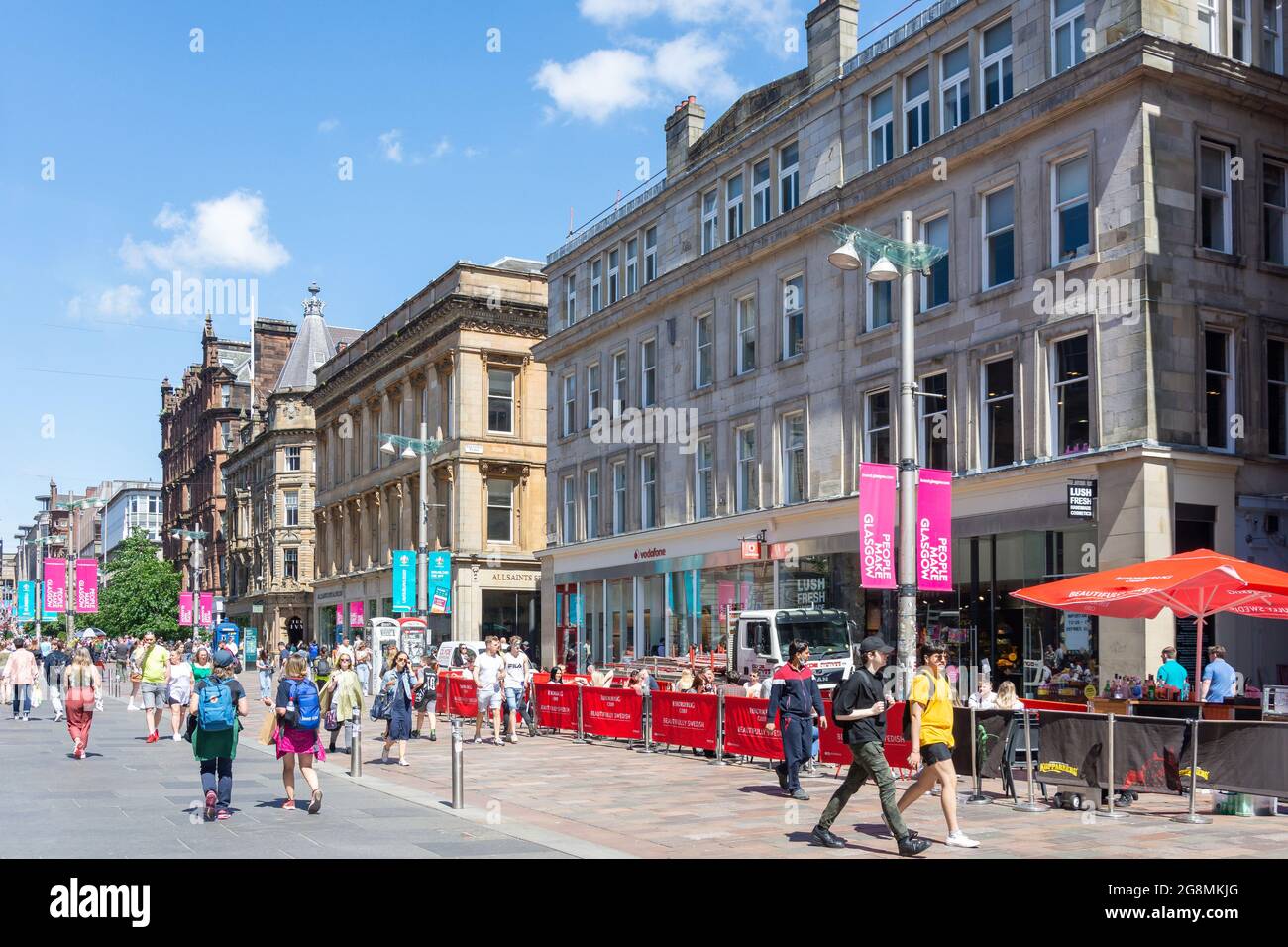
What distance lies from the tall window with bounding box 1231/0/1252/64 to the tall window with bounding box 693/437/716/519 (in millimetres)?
16798

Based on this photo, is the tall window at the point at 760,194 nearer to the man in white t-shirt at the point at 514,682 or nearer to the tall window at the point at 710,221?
the tall window at the point at 710,221

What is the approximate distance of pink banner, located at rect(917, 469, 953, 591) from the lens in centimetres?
2011

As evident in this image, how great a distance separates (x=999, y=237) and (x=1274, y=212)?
5135 millimetres

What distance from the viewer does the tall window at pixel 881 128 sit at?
31.0 metres

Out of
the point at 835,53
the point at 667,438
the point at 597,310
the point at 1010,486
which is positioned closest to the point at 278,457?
the point at 597,310

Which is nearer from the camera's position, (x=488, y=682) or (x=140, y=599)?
(x=488, y=682)

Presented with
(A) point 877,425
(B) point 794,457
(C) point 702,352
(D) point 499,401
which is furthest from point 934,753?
(D) point 499,401

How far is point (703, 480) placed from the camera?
3834cm

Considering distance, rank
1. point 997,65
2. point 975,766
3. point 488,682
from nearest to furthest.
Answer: point 975,766 → point 488,682 → point 997,65

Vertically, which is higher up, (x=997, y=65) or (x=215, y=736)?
(x=997, y=65)

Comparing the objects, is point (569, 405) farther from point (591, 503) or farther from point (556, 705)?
point (556, 705)

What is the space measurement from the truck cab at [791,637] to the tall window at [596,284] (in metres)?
19.5

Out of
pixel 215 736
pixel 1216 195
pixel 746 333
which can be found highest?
pixel 1216 195

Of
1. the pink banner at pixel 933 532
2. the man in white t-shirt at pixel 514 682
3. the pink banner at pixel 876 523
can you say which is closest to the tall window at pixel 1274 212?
the pink banner at pixel 933 532
